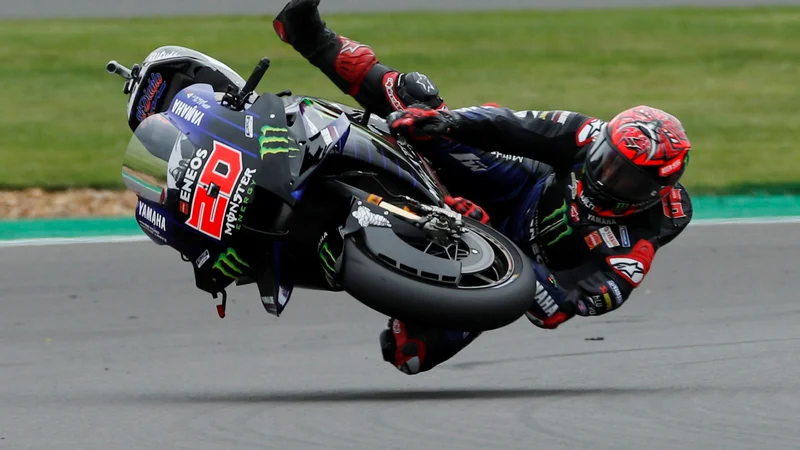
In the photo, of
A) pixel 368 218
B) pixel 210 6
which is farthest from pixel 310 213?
pixel 210 6

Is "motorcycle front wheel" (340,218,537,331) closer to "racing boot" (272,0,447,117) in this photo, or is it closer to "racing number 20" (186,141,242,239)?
"racing number 20" (186,141,242,239)

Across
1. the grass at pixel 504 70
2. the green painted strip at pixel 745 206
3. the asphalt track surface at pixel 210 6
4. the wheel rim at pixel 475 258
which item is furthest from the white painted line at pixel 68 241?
the asphalt track surface at pixel 210 6

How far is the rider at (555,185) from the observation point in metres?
4.57

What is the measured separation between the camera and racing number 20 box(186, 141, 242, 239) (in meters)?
4.18

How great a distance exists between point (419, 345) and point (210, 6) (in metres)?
10.2

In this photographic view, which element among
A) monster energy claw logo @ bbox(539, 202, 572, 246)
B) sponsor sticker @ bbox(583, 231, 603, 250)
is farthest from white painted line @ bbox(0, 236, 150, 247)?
sponsor sticker @ bbox(583, 231, 603, 250)

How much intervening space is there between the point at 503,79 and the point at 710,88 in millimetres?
1918

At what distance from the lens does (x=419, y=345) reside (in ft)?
16.4

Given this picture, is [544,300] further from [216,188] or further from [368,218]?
[216,188]

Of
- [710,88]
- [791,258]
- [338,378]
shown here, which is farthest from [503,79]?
[338,378]

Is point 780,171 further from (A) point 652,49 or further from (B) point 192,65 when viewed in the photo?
(B) point 192,65

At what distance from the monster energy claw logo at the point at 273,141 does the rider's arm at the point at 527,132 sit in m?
0.69

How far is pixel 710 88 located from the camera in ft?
40.8

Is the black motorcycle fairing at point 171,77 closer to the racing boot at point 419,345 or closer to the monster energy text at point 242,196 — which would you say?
the monster energy text at point 242,196
